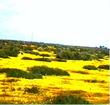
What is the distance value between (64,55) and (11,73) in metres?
39.4

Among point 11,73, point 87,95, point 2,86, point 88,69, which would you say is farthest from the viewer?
point 88,69

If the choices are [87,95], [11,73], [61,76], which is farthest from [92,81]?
[87,95]

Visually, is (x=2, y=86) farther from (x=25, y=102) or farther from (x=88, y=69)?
(x=88, y=69)

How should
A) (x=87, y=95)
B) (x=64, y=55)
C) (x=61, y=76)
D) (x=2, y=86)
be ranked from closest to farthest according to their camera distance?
1. (x=87, y=95)
2. (x=2, y=86)
3. (x=61, y=76)
4. (x=64, y=55)

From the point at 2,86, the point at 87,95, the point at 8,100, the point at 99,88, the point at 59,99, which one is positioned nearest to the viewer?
the point at 59,99

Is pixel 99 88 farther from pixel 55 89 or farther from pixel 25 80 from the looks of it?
pixel 25 80

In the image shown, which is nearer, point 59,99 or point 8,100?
point 59,99

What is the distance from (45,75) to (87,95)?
36.9 ft

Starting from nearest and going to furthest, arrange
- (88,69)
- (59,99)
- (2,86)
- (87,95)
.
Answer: (59,99) < (87,95) < (2,86) < (88,69)

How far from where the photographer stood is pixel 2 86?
26953 millimetres

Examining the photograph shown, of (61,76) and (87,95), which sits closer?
(87,95)

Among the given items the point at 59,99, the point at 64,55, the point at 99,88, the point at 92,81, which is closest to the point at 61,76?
the point at 92,81

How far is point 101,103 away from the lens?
73.2 feet

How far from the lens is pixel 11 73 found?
32906 mm
